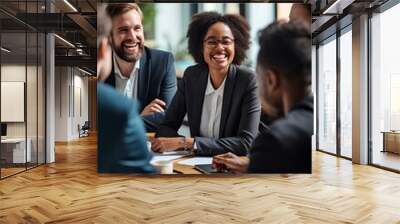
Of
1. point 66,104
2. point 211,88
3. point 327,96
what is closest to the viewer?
point 211,88

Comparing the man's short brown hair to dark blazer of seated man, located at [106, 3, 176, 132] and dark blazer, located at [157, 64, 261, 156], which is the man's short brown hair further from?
dark blazer, located at [157, 64, 261, 156]

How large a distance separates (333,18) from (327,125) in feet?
10.7

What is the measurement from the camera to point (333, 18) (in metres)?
9.05

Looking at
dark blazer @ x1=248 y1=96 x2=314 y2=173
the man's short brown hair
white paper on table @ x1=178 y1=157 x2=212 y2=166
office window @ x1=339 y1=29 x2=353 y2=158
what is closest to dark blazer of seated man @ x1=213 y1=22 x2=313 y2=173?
dark blazer @ x1=248 y1=96 x2=314 y2=173

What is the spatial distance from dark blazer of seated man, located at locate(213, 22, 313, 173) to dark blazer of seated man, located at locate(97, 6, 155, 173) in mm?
1146

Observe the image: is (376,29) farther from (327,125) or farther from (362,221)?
(362,221)

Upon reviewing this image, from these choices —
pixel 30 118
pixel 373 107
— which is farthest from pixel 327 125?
pixel 30 118

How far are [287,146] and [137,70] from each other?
7.81ft

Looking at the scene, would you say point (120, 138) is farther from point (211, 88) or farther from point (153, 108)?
point (211, 88)

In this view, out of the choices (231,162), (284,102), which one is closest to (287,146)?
(284,102)

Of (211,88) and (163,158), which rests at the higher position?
(211,88)

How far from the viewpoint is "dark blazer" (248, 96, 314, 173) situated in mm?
5789

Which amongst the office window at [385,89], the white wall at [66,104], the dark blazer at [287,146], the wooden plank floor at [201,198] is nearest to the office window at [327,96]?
the office window at [385,89]

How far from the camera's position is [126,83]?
595 centimetres
